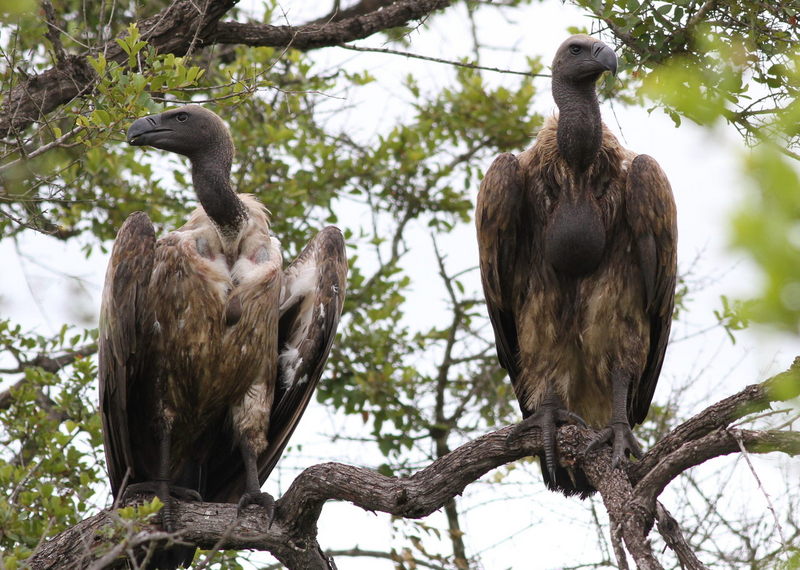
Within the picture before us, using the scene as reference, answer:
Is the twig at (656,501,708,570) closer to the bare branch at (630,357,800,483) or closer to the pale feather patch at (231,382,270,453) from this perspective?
the bare branch at (630,357,800,483)

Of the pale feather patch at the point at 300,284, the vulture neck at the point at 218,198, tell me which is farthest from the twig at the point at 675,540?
the vulture neck at the point at 218,198

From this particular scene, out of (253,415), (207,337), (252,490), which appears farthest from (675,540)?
(207,337)

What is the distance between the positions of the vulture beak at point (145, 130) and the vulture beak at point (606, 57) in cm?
232

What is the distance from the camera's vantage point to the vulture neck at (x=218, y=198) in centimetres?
555

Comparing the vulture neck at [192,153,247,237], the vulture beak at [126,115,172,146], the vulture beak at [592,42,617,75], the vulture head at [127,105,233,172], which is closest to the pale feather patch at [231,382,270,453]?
A: the vulture neck at [192,153,247,237]

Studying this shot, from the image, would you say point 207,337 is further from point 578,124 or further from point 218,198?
point 578,124

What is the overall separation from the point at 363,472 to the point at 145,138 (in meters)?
2.14

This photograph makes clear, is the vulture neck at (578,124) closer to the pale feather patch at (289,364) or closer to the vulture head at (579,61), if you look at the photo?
the vulture head at (579,61)

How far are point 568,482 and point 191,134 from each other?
9.03 feet

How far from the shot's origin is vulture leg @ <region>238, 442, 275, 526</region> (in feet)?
16.3

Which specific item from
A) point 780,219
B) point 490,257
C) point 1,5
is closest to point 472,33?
point 490,257

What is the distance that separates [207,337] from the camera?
17.5ft

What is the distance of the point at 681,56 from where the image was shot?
4.75 meters

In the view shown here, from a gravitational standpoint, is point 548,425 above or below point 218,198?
below
